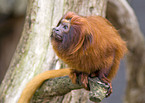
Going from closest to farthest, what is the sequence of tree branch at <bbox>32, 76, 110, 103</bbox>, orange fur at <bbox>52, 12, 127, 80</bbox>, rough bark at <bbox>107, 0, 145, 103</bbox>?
tree branch at <bbox>32, 76, 110, 103</bbox> < orange fur at <bbox>52, 12, 127, 80</bbox> < rough bark at <bbox>107, 0, 145, 103</bbox>

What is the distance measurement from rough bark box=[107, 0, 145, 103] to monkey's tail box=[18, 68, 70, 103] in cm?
173

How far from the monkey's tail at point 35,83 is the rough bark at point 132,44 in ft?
5.69

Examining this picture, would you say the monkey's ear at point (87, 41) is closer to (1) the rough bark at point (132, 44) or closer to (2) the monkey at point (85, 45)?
(2) the monkey at point (85, 45)

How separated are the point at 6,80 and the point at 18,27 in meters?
3.60

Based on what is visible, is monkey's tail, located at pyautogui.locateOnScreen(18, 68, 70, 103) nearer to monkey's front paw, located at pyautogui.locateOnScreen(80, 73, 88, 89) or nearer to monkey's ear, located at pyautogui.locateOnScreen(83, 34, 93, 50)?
monkey's front paw, located at pyautogui.locateOnScreen(80, 73, 88, 89)

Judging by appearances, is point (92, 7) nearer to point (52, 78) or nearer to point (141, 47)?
point (52, 78)

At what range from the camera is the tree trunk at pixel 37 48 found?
207cm

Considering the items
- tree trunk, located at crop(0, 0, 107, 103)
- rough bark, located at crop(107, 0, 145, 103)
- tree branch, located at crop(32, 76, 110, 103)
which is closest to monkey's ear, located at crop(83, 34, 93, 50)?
tree branch, located at crop(32, 76, 110, 103)

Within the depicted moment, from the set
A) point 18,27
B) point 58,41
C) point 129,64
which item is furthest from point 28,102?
point 18,27

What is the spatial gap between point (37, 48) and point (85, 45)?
2.64 ft

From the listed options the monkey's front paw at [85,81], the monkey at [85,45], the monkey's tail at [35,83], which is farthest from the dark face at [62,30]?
the monkey's tail at [35,83]

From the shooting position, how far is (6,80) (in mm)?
2141

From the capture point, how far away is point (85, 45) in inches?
57.5

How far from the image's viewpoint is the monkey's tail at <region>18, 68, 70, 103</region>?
6.10 ft
